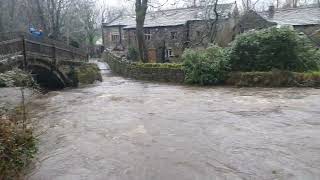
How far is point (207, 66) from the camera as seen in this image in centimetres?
2161

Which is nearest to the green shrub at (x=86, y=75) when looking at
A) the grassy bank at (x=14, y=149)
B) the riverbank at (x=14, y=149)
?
the riverbank at (x=14, y=149)

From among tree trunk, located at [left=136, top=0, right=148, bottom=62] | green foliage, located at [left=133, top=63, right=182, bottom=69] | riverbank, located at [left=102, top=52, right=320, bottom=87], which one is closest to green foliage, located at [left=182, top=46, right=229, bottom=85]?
riverbank, located at [left=102, top=52, right=320, bottom=87]

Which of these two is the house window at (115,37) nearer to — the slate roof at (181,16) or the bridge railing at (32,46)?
the slate roof at (181,16)

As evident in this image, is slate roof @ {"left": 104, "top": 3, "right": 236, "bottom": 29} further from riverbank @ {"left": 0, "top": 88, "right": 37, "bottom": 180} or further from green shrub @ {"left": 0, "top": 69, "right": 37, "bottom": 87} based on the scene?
riverbank @ {"left": 0, "top": 88, "right": 37, "bottom": 180}

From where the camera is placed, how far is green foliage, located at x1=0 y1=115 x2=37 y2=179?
7.02 meters

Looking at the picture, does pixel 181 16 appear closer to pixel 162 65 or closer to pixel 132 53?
pixel 132 53

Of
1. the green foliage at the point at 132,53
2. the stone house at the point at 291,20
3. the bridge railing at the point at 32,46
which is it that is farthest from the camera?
the green foliage at the point at 132,53

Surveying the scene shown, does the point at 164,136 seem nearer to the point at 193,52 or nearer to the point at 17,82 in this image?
the point at 17,82

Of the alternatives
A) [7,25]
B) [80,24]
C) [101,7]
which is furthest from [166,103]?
[101,7]

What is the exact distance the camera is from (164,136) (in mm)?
10984

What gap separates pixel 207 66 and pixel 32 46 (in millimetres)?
9309

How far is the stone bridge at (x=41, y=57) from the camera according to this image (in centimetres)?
1722

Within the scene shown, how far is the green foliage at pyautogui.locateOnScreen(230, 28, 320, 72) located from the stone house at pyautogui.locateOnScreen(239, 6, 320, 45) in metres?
11.7

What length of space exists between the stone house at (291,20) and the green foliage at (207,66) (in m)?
13.2
